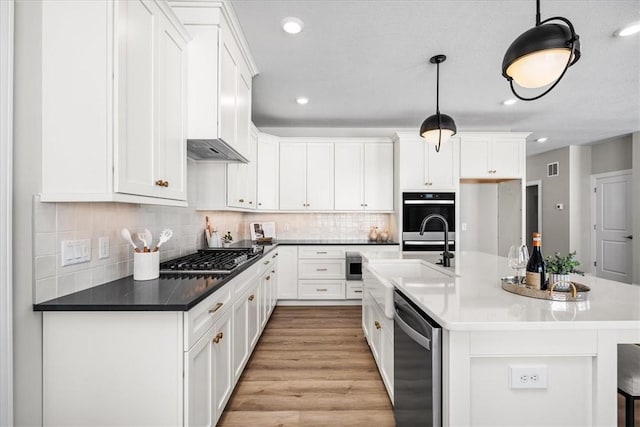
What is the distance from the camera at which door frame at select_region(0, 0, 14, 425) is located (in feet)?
3.72

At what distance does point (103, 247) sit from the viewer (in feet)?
5.37

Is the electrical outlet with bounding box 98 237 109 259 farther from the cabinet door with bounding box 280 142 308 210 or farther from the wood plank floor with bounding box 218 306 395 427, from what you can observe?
the cabinet door with bounding box 280 142 308 210

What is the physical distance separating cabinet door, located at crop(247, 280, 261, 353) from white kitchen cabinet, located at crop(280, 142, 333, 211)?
1.88 metres

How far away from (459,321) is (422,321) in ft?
0.66

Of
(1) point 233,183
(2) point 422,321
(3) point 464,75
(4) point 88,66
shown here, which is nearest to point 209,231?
(1) point 233,183

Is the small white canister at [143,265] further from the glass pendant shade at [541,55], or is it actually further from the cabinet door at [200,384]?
the glass pendant shade at [541,55]

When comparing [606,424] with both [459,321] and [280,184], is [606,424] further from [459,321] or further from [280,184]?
[280,184]

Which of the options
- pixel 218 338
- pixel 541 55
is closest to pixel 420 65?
pixel 541 55

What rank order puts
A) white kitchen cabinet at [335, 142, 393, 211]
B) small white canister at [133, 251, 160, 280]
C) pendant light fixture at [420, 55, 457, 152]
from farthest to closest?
white kitchen cabinet at [335, 142, 393, 211] < pendant light fixture at [420, 55, 457, 152] < small white canister at [133, 251, 160, 280]

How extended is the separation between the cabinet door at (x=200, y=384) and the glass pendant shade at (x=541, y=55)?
192cm

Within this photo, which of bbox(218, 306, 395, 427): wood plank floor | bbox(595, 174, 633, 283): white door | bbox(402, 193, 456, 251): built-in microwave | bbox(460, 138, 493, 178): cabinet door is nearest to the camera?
bbox(218, 306, 395, 427): wood plank floor

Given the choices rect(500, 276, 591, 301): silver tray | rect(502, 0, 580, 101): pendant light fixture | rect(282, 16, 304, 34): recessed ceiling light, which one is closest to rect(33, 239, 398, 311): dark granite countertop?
rect(500, 276, 591, 301): silver tray

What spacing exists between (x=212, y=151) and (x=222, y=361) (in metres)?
1.56

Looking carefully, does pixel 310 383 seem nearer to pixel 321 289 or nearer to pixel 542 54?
pixel 321 289
